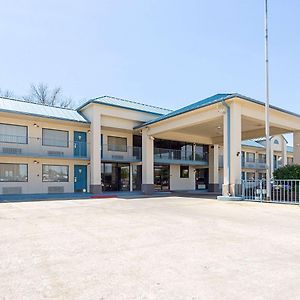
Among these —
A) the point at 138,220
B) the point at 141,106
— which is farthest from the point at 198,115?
the point at 138,220

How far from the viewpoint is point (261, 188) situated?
15234mm

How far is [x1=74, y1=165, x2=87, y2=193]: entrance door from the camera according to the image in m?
22.6

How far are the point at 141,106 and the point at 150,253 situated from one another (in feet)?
72.7

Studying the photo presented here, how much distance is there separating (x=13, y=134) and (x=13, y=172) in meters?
2.73

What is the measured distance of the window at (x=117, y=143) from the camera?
24500mm

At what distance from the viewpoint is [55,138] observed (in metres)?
21.9

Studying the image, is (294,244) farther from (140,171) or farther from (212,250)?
(140,171)

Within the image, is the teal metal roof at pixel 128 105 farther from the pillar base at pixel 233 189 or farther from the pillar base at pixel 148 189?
the pillar base at pixel 233 189

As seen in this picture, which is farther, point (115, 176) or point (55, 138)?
point (115, 176)

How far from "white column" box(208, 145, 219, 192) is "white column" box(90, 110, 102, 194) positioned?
12638 millimetres

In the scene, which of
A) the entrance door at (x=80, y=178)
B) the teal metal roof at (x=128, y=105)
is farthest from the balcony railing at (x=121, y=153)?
the teal metal roof at (x=128, y=105)

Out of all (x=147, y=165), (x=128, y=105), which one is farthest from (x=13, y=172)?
(x=128, y=105)

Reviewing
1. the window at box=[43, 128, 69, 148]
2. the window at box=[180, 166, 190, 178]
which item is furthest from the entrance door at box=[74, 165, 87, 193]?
the window at box=[180, 166, 190, 178]

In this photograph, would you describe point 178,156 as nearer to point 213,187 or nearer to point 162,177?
point 162,177
